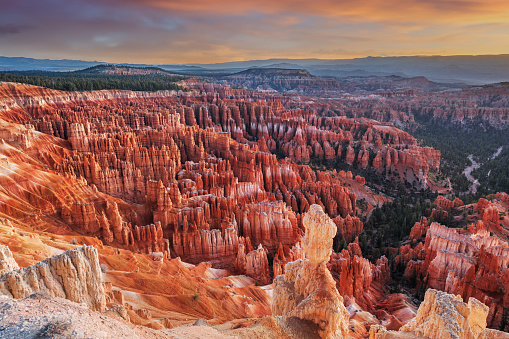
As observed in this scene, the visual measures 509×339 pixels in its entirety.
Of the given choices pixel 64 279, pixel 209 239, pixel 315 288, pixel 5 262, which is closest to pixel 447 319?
pixel 315 288

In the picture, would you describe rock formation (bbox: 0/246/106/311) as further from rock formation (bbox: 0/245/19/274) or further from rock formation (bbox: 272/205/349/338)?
rock formation (bbox: 272/205/349/338)

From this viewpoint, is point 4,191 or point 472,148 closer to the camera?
point 4,191

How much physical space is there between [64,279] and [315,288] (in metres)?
7.33

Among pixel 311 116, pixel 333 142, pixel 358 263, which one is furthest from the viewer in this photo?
pixel 311 116

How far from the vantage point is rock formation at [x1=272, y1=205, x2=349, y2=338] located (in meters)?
9.62

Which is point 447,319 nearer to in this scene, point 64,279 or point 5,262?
point 64,279

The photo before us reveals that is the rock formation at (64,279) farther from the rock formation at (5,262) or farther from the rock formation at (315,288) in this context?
the rock formation at (315,288)

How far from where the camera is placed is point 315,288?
10461 millimetres

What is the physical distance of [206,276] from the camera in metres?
20.4

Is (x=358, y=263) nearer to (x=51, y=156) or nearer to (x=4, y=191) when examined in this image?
(x=4, y=191)

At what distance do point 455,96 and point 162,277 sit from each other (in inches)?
5672

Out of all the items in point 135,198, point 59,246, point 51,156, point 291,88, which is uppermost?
point 291,88

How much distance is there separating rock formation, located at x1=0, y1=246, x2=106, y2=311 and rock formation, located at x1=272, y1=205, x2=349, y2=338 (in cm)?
568

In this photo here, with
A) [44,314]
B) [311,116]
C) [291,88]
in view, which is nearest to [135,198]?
[44,314]
